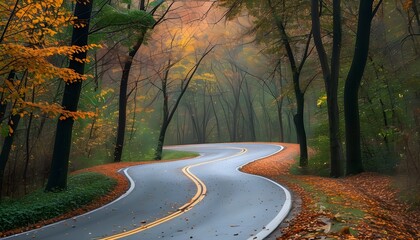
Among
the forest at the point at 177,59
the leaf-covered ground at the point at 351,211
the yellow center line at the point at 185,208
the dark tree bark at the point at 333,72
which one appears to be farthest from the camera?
the dark tree bark at the point at 333,72

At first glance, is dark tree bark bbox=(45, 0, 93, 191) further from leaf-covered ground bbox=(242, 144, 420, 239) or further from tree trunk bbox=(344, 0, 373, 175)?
tree trunk bbox=(344, 0, 373, 175)

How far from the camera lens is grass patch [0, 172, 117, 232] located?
1123cm

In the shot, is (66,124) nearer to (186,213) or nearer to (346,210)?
(186,213)

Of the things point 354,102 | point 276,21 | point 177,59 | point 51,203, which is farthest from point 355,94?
point 177,59

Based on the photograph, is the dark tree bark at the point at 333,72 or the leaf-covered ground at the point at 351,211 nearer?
the leaf-covered ground at the point at 351,211

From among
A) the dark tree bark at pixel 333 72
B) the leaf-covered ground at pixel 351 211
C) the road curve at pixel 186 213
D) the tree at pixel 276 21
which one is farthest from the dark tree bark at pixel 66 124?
the dark tree bark at pixel 333 72

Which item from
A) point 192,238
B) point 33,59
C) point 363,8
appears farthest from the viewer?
point 363,8

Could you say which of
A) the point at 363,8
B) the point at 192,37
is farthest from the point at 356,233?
the point at 192,37

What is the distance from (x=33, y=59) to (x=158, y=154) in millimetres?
23916

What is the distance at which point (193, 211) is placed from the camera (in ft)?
37.7

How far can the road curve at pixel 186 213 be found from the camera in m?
9.15

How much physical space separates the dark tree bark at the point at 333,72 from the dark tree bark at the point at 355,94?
465mm

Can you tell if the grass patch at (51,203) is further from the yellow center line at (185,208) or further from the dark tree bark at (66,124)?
the yellow center line at (185,208)

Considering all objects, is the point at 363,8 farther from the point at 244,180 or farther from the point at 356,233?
the point at 356,233
